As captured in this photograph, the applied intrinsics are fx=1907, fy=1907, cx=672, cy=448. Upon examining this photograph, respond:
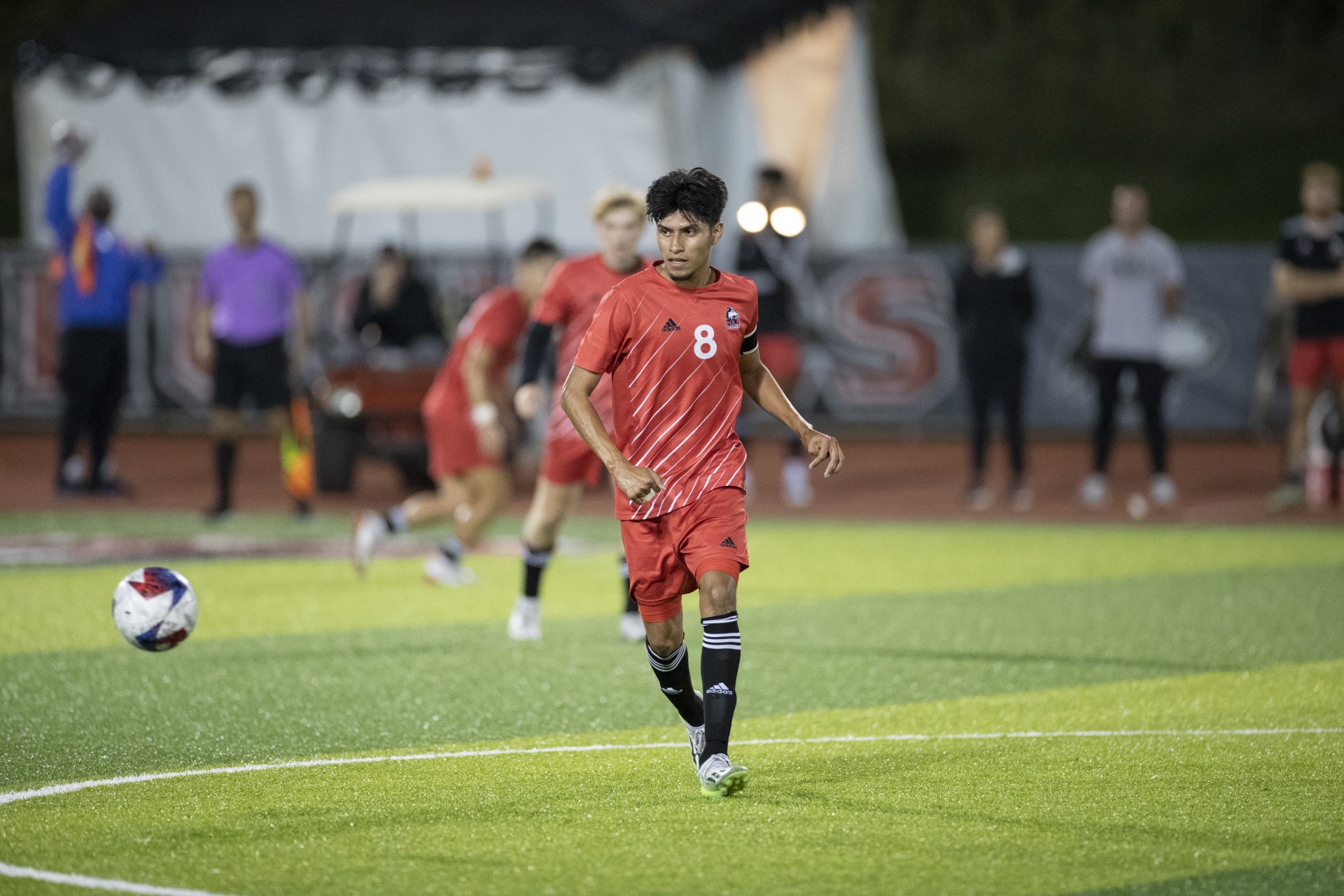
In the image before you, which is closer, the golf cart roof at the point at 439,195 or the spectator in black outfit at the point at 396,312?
the spectator in black outfit at the point at 396,312

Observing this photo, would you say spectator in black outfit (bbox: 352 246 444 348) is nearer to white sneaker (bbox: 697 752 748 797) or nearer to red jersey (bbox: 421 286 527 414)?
red jersey (bbox: 421 286 527 414)

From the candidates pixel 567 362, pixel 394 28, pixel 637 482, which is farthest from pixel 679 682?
pixel 394 28

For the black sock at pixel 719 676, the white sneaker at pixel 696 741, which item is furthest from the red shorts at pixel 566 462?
the black sock at pixel 719 676

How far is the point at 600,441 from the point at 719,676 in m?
0.84

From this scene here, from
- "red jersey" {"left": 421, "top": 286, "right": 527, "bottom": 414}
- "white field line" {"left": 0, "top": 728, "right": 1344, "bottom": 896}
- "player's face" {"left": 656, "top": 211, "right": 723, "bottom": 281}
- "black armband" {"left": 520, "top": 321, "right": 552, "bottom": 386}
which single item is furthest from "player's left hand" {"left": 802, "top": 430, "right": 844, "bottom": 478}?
"red jersey" {"left": 421, "top": 286, "right": 527, "bottom": 414}

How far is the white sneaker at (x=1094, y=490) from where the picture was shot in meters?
16.2

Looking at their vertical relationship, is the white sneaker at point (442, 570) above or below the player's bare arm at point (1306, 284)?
below

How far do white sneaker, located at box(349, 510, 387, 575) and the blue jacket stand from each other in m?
5.68

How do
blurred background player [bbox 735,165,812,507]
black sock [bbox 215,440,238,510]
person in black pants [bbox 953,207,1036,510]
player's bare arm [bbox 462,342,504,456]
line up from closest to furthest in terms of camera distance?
player's bare arm [bbox 462,342,504,456]
black sock [bbox 215,440,238,510]
blurred background player [bbox 735,165,812,507]
person in black pants [bbox 953,207,1036,510]

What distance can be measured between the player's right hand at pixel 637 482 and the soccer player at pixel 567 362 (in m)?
2.82

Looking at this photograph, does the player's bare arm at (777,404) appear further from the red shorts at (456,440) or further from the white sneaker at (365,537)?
the white sneaker at (365,537)

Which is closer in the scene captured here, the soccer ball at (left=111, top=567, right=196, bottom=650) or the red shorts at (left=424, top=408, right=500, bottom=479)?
the soccer ball at (left=111, top=567, right=196, bottom=650)

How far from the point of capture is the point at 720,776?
Answer: 5.95 m

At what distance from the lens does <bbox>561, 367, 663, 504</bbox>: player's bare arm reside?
234 inches
